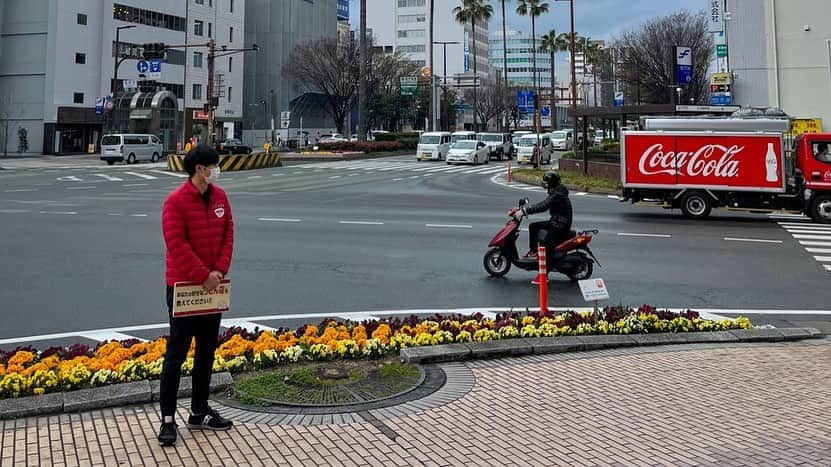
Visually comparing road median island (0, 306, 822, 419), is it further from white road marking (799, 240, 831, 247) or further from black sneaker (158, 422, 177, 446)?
white road marking (799, 240, 831, 247)

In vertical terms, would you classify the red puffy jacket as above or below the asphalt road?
above

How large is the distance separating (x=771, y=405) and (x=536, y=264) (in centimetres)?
558

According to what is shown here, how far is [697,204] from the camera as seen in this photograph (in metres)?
19.5

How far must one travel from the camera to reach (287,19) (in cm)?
8875

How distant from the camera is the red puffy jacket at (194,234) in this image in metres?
4.59

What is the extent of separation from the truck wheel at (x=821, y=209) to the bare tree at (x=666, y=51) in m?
38.4

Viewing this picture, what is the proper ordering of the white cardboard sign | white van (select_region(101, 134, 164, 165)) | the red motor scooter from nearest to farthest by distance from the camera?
the white cardboard sign, the red motor scooter, white van (select_region(101, 134, 164, 165))

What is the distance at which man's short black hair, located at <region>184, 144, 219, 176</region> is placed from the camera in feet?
15.2

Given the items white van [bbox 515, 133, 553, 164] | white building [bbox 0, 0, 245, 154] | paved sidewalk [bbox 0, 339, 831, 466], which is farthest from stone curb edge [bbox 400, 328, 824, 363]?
white building [bbox 0, 0, 245, 154]

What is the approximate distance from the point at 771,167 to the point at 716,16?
1440 inches

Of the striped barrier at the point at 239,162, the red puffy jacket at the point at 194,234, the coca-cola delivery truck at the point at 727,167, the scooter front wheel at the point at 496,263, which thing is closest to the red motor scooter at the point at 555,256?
the scooter front wheel at the point at 496,263

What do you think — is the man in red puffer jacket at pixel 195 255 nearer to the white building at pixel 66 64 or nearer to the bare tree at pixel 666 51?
the bare tree at pixel 666 51

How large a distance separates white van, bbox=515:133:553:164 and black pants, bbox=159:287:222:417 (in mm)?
44471

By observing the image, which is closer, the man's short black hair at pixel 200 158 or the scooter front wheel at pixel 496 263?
the man's short black hair at pixel 200 158
